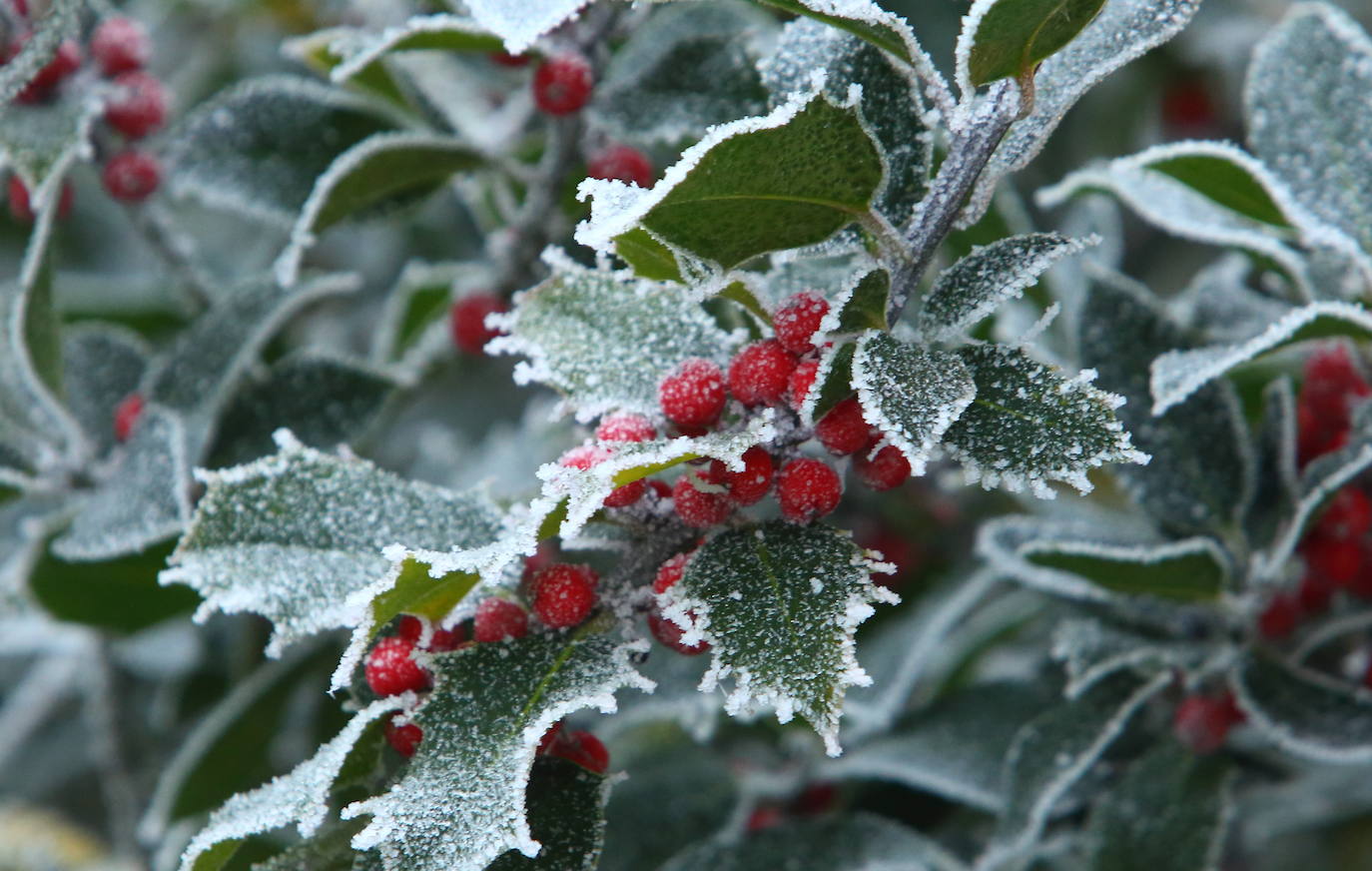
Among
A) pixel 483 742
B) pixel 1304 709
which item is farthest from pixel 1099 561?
pixel 483 742

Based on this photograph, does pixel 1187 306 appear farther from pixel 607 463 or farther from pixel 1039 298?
pixel 607 463

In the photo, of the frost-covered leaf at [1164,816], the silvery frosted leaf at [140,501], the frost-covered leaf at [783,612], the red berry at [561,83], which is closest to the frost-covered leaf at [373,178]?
the red berry at [561,83]

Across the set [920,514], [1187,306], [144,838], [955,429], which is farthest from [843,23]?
[144,838]

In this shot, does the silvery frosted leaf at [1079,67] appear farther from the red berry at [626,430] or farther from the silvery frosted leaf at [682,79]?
the silvery frosted leaf at [682,79]

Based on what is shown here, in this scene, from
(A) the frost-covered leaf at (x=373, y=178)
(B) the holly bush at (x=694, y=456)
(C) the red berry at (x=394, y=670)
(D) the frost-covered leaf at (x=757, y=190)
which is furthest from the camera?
(A) the frost-covered leaf at (x=373, y=178)

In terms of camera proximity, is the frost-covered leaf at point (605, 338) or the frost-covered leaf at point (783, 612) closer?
the frost-covered leaf at point (783, 612)

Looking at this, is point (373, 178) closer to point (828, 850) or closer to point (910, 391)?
point (910, 391)
